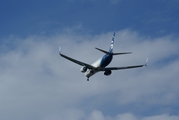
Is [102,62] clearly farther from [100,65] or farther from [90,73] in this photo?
[90,73]

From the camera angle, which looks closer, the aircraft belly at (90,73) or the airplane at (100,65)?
the airplane at (100,65)

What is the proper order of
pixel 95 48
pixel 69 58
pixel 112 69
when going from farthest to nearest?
1. pixel 112 69
2. pixel 69 58
3. pixel 95 48

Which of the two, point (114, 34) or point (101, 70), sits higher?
point (114, 34)

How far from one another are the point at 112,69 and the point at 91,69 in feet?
24.1

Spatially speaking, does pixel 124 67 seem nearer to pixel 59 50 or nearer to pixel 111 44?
pixel 111 44

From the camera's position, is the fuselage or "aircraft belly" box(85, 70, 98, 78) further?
"aircraft belly" box(85, 70, 98, 78)

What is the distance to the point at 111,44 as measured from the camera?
574ft

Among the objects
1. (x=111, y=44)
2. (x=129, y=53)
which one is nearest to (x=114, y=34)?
→ (x=111, y=44)

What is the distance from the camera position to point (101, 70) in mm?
176000

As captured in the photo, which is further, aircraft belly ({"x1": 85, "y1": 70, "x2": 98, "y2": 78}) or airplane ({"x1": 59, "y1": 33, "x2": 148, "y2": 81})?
aircraft belly ({"x1": 85, "y1": 70, "x2": 98, "y2": 78})

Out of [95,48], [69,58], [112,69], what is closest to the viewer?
[95,48]

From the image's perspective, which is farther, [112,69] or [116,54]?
[112,69]

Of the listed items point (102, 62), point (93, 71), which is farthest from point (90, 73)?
point (102, 62)

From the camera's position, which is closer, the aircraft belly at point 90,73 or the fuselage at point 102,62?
the fuselage at point 102,62
